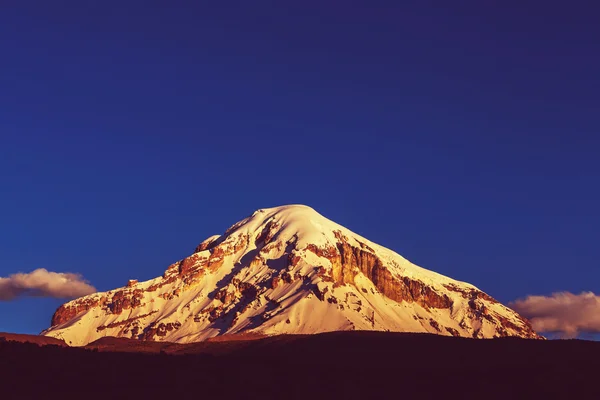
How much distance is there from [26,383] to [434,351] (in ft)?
142

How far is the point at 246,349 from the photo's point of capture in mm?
109750

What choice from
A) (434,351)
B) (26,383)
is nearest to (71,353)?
(26,383)

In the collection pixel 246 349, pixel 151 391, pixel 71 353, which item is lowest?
pixel 151 391

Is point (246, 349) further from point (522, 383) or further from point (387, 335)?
point (522, 383)

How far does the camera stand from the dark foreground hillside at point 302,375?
63.4 metres

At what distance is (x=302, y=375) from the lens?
69.9 meters

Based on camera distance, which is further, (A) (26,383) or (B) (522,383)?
(B) (522,383)

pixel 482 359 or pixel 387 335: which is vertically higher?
pixel 387 335

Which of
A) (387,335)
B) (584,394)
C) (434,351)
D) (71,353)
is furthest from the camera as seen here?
(387,335)

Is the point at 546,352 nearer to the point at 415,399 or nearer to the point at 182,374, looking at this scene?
the point at 415,399

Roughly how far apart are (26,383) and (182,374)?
12543 mm

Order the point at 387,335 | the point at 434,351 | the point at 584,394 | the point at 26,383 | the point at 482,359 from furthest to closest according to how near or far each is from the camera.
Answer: the point at 387,335 → the point at 434,351 → the point at 482,359 → the point at 584,394 → the point at 26,383

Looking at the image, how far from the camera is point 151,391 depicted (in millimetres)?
63188

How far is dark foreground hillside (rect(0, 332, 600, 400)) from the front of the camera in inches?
2496
